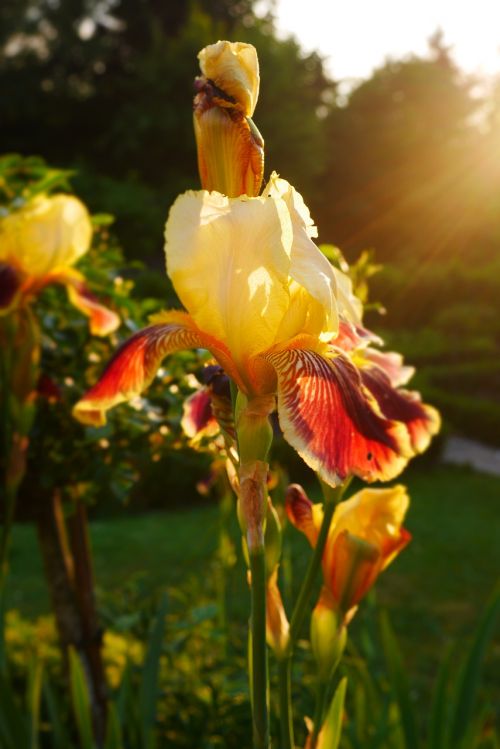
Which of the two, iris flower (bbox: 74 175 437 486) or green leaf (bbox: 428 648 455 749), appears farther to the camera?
green leaf (bbox: 428 648 455 749)

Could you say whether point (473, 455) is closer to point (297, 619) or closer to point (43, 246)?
point (43, 246)

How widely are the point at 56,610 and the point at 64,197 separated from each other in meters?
0.95

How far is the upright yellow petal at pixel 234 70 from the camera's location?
615 mm

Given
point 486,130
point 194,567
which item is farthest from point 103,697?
point 486,130

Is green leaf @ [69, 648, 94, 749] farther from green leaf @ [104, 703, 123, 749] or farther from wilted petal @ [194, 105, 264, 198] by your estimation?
wilted petal @ [194, 105, 264, 198]

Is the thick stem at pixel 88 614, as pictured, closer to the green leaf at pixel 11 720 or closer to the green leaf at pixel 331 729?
the green leaf at pixel 11 720

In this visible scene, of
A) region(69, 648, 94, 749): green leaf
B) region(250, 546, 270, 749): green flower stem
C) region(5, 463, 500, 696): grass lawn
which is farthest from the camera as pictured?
region(5, 463, 500, 696): grass lawn

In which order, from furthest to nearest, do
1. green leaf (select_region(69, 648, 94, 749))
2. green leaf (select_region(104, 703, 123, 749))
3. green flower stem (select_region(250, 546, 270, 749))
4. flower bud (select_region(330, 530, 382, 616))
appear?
→ 1. green leaf (select_region(69, 648, 94, 749))
2. green leaf (select_region(104, 703, 123, 749))
3. flower bud (select_region(330, 530, 382, 616))
4. green flower stem (select_region(250, 546, 270, 749))

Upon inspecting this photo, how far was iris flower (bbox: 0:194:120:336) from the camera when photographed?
4.20 feet

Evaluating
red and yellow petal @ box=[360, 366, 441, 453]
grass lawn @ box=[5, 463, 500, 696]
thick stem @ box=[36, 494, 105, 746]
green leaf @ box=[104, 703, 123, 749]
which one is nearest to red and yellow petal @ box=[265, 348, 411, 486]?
red and yellow petal @ box=[360, 366, 441, 453]

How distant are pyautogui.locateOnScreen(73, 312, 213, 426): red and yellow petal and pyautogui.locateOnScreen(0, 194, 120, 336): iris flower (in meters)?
0.54

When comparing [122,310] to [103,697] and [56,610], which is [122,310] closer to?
[56,610]

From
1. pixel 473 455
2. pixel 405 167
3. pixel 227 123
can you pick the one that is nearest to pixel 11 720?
pixel 227 123

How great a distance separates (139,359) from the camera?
0.70 m
